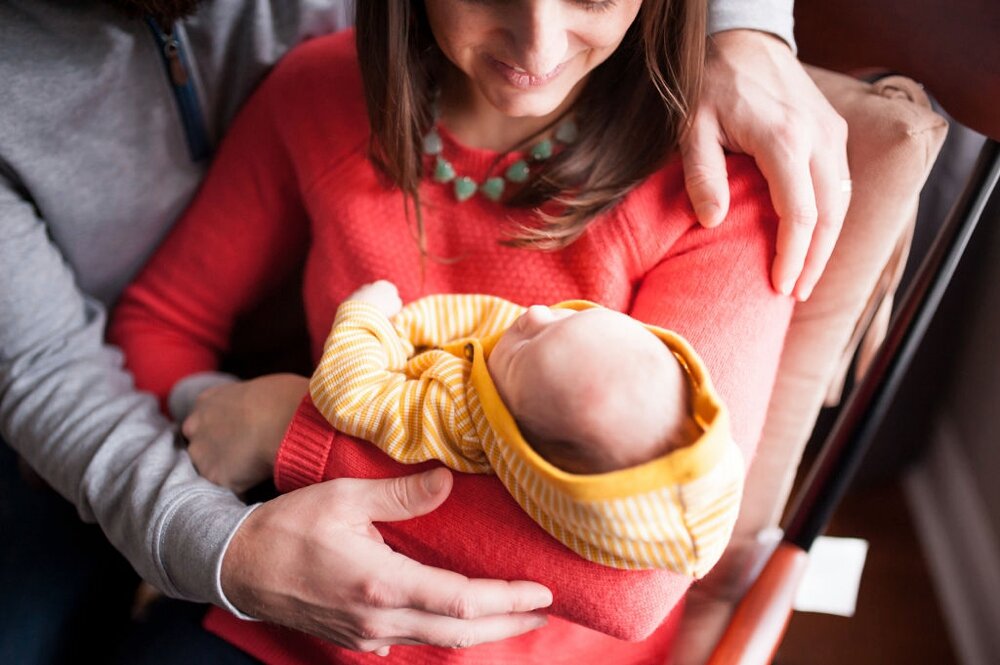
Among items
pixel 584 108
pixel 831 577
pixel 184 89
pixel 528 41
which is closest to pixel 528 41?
pixel 528 41

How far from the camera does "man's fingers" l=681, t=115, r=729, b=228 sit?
86 centimetres

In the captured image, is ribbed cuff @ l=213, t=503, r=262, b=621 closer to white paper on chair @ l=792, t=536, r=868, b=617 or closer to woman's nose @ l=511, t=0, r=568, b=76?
woman's nose @ l=511, t=0, r=568, b=76

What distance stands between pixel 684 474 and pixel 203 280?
2.72 ft

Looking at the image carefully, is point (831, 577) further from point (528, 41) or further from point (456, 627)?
point (528, 41)

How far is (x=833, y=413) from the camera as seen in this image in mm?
1701

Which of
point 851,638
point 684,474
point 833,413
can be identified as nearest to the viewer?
point 684,474

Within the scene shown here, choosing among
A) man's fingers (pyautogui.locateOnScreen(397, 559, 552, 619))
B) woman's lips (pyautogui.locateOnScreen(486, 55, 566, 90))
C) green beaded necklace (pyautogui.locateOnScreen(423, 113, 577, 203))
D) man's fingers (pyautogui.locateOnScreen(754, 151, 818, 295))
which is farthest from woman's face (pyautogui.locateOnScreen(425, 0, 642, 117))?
man's fingers (pyautogui.locateOnScreen(397, 559, 552, 619))

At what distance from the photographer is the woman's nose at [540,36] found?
2.50 ft

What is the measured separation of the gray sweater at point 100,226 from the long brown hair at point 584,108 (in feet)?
0.40

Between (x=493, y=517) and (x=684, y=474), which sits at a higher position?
(x=684, y=474)

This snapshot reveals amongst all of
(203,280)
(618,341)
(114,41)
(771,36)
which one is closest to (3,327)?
(203,280)

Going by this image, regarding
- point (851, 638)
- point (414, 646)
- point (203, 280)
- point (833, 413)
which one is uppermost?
point (203, 280)

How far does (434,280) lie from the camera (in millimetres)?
1037

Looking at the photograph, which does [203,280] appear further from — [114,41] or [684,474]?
[684,474]
